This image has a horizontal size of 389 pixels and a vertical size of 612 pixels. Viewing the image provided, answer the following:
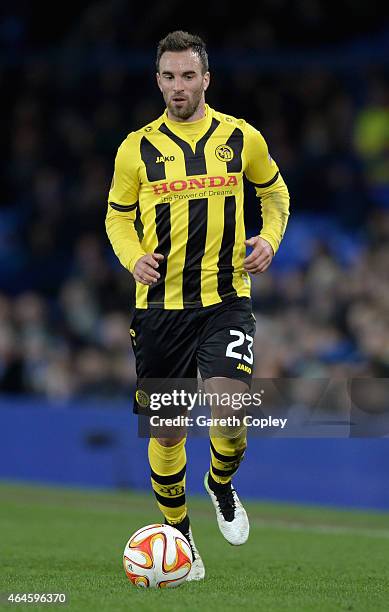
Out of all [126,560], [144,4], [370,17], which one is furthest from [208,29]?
[126,560]

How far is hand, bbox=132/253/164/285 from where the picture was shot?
639cm

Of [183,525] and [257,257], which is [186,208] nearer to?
[257,257]

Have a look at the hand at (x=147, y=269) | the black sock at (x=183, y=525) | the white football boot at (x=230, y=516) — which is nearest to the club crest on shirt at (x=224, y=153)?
the hand at (x=147, y=269)

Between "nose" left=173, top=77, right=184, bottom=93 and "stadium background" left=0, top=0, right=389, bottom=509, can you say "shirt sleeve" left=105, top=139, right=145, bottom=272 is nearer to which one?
"nose" left=173, top=77, right=184, bottom=93

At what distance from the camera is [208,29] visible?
16.8 m

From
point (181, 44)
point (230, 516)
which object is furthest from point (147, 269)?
point (230, 516)

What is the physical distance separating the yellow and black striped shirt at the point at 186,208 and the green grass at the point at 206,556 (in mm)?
1542

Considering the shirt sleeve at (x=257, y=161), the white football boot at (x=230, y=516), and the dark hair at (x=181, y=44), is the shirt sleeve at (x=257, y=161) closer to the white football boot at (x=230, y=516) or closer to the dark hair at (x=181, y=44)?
the dark hair at (x=181, y=44)

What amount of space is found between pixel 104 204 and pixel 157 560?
34.1ft

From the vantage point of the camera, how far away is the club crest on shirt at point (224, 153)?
671 cm

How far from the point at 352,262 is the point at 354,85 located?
325 cm

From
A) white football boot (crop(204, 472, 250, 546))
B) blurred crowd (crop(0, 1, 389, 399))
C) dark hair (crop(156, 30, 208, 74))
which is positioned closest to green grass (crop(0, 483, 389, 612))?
white football boot (crop(204, 472, 250, 546))

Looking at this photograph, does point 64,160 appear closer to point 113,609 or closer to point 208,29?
point 208,29

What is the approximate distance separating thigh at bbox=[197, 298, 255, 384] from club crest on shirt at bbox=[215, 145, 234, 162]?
0.77 m
